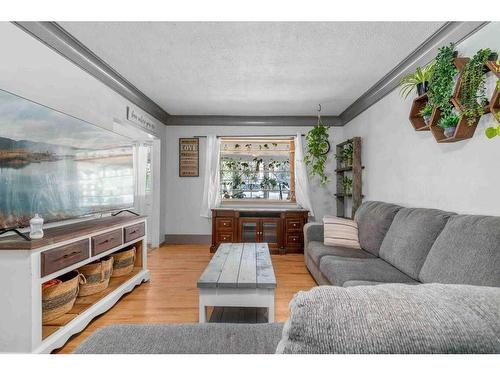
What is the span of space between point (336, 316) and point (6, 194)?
2194 mm

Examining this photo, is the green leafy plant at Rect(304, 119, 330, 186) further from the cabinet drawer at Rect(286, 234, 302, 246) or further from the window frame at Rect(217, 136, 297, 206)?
the cabinet drawer at Rect(286, 234, 302, 246)

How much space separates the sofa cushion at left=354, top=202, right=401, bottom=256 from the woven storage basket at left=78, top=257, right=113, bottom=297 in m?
2.59

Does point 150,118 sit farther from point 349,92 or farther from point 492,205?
point 492,205

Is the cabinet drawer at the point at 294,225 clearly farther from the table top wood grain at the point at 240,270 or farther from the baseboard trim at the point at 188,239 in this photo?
the table top wood grain at the point at 240,270

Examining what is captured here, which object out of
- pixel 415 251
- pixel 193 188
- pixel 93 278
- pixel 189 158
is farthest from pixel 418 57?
pixel 193 188

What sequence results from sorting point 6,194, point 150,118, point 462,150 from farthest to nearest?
point 150,118
point 462,150
point 6,194

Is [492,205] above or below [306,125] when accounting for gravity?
below

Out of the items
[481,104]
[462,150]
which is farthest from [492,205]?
[481,104]

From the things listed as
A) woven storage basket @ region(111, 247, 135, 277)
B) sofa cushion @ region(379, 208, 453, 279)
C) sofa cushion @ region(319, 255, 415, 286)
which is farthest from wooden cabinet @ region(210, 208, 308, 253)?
sofa cushion @ region(379, 208, 453, 279)

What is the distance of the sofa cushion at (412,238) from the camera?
2.17 metres

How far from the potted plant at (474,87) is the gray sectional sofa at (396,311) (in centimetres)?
70

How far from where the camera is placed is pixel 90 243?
238 centimetres

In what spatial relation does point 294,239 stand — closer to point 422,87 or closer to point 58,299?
point 422,87

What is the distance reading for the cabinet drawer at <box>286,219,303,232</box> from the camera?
4.80 metres
